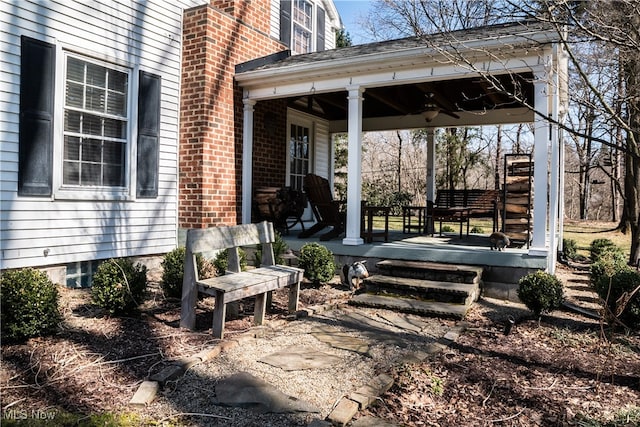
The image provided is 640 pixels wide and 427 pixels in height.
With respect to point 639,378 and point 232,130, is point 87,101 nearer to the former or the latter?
point 232,130

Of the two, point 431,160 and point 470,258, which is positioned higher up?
point 431,160

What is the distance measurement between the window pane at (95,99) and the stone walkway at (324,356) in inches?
144

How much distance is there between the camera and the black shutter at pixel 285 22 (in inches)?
375

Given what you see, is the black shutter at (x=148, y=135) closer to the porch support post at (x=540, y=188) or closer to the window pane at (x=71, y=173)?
the window pane at (x=71, y=173)

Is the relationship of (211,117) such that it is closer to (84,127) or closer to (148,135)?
(148,135)

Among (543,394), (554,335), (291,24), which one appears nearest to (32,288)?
(543,394)

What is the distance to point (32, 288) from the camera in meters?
3.57

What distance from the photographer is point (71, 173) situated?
18.2 feet

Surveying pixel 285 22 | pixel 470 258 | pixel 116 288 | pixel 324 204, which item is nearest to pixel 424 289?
pixel 470 258

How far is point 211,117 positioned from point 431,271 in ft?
12.9

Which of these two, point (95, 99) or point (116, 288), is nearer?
point (116, 288)

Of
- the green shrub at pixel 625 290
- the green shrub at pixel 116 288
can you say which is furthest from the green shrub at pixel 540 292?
the green shrub at pixel 116 288

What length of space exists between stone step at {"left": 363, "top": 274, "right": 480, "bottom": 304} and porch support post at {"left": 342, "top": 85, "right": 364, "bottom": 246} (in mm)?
1017

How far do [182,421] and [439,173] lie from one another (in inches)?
771
